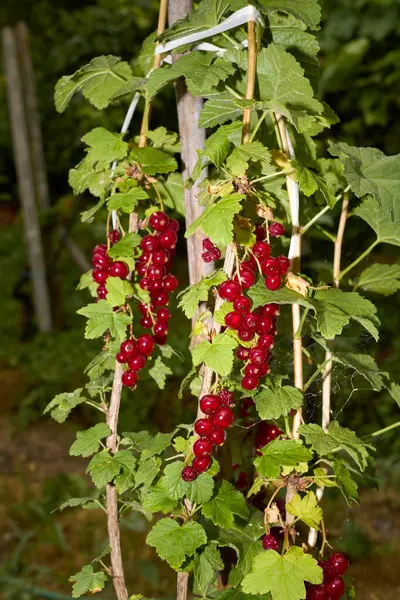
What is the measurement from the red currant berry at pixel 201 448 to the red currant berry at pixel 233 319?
134mm

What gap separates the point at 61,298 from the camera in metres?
3.95

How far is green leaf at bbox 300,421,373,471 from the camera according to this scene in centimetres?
75

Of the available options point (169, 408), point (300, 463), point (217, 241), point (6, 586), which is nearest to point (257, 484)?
point (300, 463)

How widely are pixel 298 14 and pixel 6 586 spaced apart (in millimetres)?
1878

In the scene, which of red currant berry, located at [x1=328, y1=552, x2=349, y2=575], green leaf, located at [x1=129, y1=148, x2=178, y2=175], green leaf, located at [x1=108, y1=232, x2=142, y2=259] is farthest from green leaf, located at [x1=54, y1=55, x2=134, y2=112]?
red currant berry, located at [x1=328, y1=552, x2=349, y2=575]

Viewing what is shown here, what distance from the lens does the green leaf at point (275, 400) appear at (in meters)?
0.75

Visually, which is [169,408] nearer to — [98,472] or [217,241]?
[98,472]

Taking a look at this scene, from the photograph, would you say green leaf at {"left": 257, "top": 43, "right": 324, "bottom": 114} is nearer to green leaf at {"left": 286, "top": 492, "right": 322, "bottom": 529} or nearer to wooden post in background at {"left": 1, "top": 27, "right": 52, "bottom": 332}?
green leaf at {"left": 286, "top": 492, "right": 322, "bottom": 529}

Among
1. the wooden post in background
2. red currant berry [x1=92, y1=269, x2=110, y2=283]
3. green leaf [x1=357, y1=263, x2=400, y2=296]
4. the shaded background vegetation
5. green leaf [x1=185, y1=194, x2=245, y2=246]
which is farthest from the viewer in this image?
the wooden post in background

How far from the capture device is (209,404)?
0.73 metres

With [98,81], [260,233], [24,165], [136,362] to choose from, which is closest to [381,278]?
[260,233]

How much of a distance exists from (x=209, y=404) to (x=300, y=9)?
459 mm

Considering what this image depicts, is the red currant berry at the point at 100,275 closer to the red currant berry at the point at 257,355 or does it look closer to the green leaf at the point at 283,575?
the red currant berry at the point at 257,355

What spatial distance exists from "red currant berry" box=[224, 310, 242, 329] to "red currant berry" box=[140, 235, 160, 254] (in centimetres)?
19
